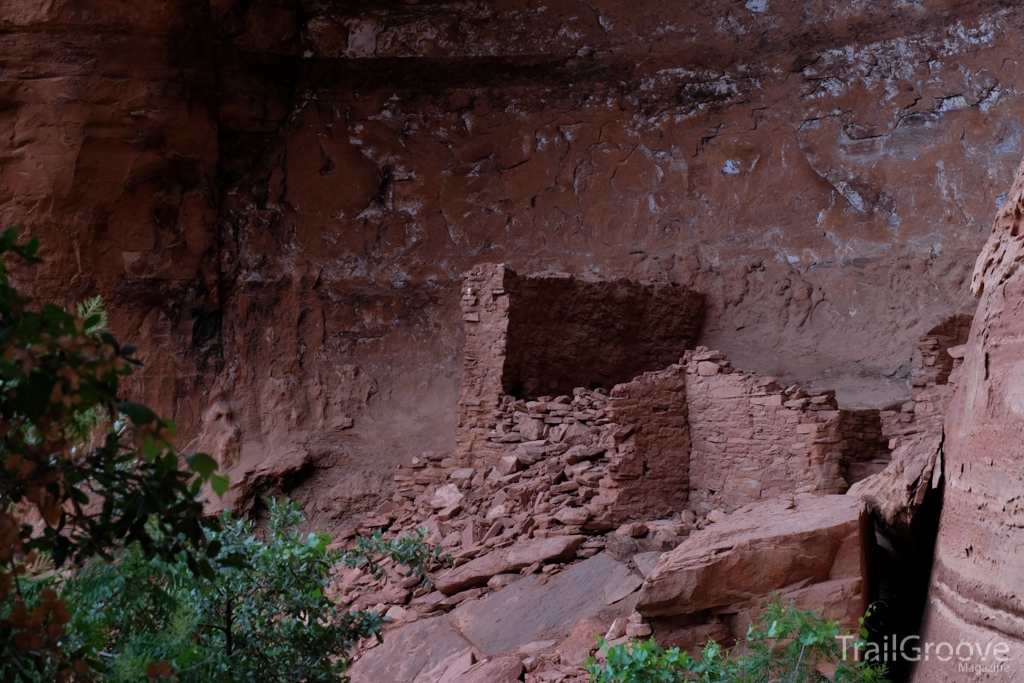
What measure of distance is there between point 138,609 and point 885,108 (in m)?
12.5

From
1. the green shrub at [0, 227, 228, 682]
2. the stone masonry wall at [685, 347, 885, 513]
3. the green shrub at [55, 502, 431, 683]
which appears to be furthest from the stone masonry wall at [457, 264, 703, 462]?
the green shrub at [0, 227, 228, 682]

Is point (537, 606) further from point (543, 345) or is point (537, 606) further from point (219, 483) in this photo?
point (219, 483)

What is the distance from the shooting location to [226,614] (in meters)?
3.58

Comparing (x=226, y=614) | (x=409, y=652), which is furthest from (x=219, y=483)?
(x=409, y=652)

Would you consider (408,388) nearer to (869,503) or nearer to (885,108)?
(885,108)

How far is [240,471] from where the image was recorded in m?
12.7

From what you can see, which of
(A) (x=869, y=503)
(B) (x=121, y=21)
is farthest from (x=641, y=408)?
(B) (x=121, y=21)

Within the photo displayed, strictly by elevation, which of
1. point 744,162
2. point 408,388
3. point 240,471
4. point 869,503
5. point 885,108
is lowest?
point 240,471

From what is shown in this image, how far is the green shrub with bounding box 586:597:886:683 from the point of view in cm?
431

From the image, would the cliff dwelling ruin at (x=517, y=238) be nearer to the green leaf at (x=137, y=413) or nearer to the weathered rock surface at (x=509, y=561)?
the weathered rock surface at (x=509, y=561)

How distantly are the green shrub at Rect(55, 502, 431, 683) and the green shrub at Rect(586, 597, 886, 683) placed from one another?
1.29 metres

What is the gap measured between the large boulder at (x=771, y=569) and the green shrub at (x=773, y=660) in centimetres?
26

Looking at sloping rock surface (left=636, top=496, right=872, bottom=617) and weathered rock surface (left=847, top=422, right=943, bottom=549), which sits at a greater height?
weathered rock surface (left=847, top=422, right=943, bottom=549)

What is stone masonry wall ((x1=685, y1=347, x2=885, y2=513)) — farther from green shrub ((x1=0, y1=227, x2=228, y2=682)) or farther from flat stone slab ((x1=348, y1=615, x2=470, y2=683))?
green shrub ((x1=0, y1=227, x2=228, y2=682))
